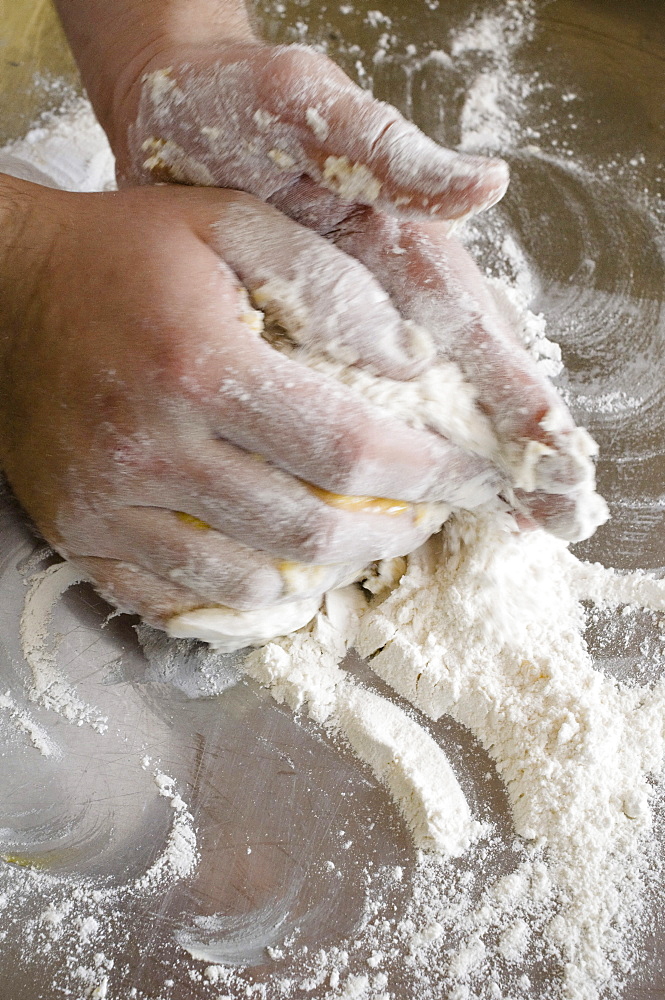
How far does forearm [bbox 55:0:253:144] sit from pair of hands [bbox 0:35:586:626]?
3.4 inches

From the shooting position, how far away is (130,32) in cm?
90

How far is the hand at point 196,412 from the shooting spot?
0.67 m

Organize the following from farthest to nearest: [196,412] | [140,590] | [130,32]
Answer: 1. [130,32]
2. [140,590]
3. [196,412]

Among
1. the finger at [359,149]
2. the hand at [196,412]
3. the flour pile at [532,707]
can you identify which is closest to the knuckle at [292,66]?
the finger at [359,149]

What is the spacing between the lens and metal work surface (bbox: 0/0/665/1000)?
0.71 m

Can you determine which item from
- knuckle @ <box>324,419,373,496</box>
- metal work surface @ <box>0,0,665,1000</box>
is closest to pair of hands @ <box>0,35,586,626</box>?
knuckle @ <box>324,419,373,496</box>

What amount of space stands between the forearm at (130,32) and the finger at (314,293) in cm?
27

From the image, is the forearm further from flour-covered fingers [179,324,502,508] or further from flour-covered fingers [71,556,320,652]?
flour-covered fingers [71,556,320,652]

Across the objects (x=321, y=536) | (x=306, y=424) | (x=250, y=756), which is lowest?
(x=250, y=756)

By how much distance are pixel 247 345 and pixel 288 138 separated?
0.21 m

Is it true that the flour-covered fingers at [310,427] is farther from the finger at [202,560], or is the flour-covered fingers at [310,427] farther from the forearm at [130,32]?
the forearm at [130,32]

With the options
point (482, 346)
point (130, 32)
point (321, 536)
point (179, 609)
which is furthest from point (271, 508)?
point (130, 32)

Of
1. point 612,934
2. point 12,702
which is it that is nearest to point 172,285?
point 12,702

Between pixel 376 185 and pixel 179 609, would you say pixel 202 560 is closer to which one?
pixel 179 609
